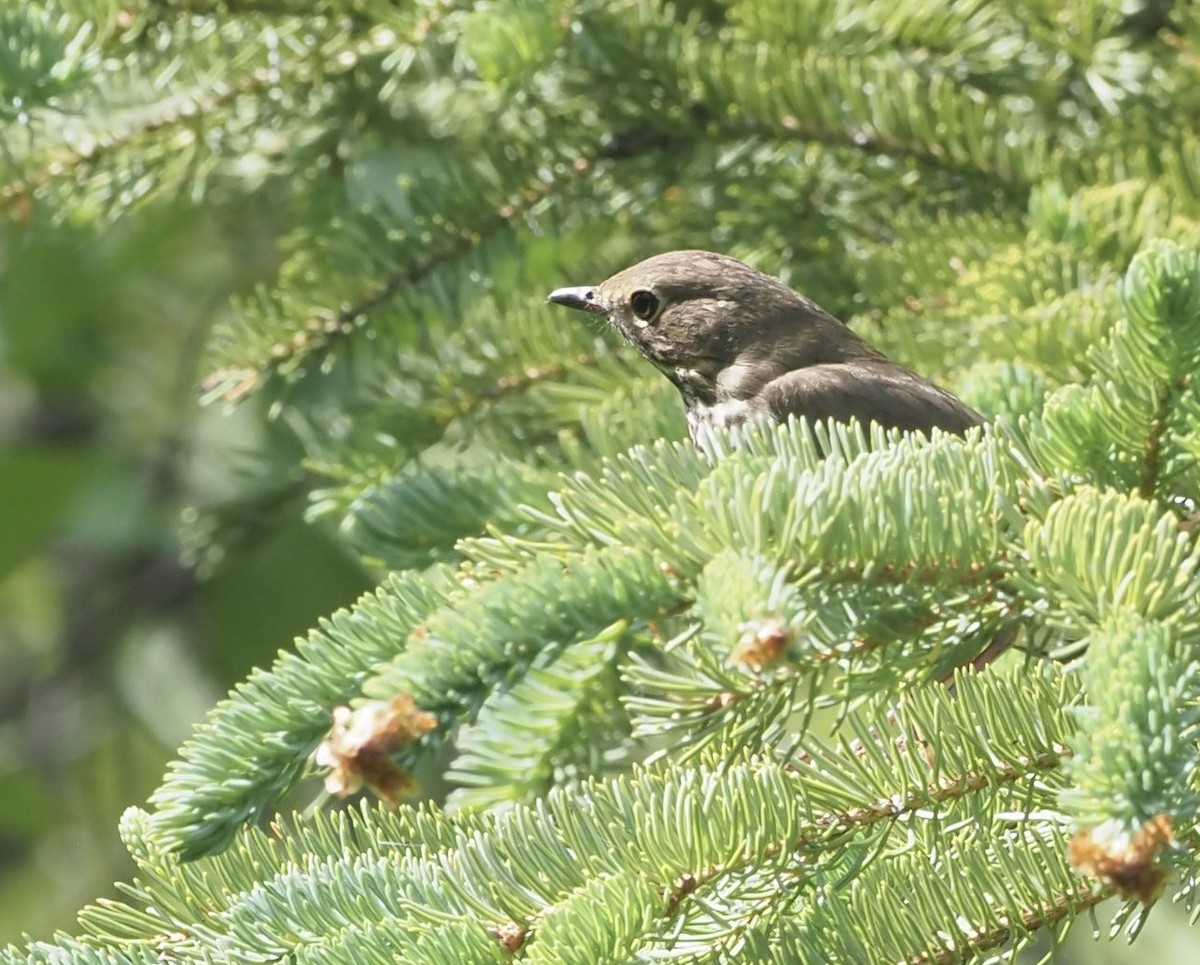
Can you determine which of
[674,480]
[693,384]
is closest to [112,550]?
[693,384]

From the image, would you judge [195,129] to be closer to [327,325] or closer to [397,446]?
[327,325]

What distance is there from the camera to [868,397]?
3645 mm

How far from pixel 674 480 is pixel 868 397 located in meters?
1.90

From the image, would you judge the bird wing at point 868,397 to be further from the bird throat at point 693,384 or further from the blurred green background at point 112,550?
the blurred green background at point 112,550

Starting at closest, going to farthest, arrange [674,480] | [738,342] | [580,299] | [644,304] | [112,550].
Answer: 1. [674,480]
2. [580,299]
3. [644,304]
4. [738,342]
5. [112,550]

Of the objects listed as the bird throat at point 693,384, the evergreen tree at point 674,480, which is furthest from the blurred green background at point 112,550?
the bird throat at point 693,384

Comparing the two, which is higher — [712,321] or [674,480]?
[712,321]

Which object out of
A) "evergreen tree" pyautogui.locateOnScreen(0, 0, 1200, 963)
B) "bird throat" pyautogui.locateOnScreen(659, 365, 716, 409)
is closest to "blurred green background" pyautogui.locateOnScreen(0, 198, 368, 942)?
"evergreen tree" pyautogui.locateOnScreen(0, 0, 1200, 963)

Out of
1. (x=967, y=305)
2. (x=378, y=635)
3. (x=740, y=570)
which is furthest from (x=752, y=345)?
(x=740, y=570)

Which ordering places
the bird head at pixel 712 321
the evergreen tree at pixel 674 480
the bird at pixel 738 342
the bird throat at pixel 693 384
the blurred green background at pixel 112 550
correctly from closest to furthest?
the evergreen tree at pixel 674 480 < the bird at pixel 738 342 < the bird head at pixel 712 321 < the bird throat at pixel 693 384 < the blurred green background at pixel 112 550

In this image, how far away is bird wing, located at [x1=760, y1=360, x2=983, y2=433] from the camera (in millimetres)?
3430

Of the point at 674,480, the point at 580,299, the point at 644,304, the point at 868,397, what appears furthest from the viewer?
the point at 644,304

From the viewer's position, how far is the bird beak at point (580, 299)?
374 cm

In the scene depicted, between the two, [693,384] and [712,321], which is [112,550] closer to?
[693,384]
